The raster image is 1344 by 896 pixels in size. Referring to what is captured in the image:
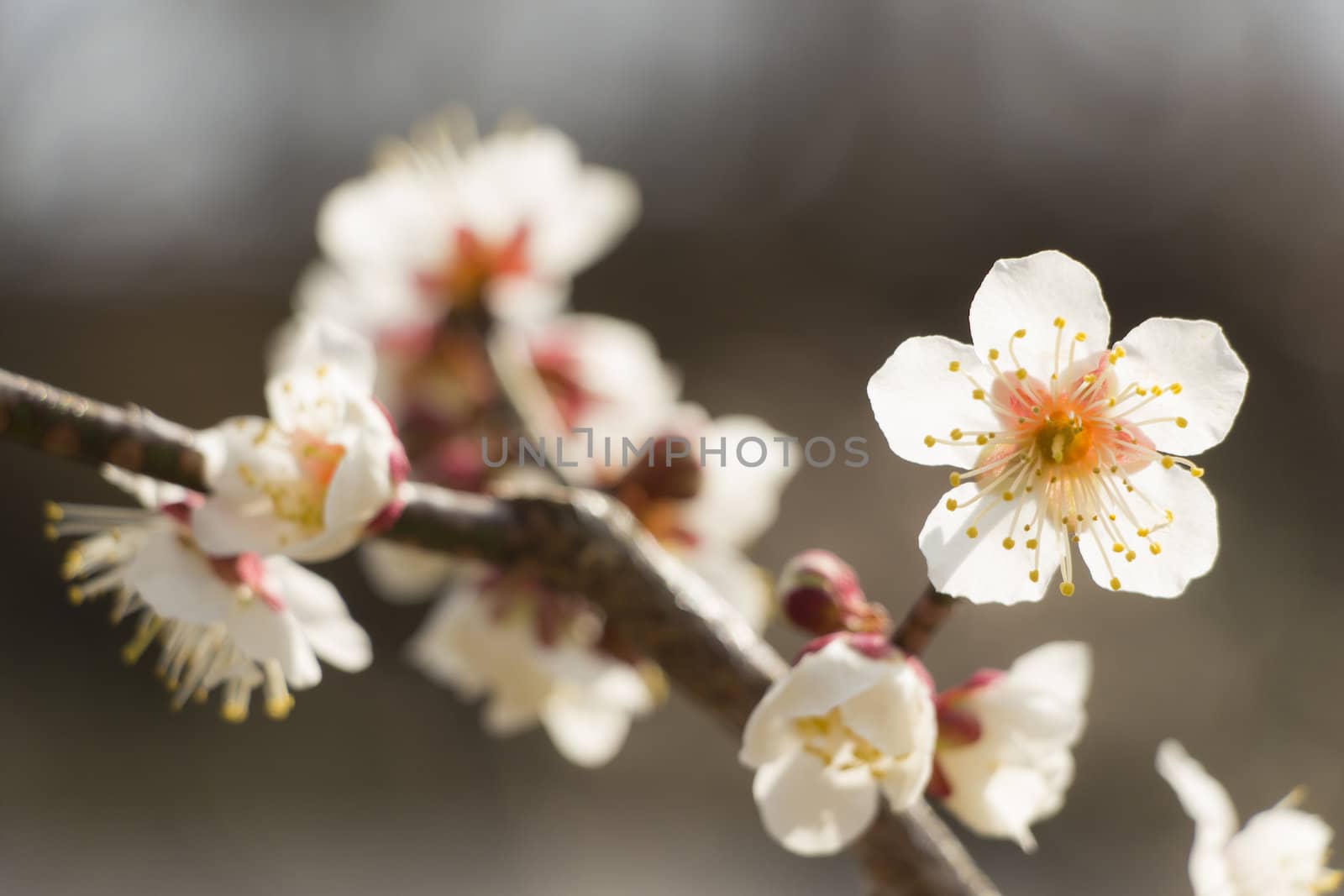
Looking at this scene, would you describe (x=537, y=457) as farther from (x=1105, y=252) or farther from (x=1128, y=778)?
(x=1105, y=252)

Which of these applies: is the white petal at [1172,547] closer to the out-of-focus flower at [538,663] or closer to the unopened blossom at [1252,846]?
the unopened blossom at [1252,846]

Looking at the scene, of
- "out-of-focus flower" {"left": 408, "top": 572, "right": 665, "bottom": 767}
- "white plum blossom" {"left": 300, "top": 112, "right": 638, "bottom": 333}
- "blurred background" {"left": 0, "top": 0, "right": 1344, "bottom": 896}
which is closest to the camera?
"out-of-focus flower" {"left": 408, "top": 572, "right": 665, "bottom": 767}

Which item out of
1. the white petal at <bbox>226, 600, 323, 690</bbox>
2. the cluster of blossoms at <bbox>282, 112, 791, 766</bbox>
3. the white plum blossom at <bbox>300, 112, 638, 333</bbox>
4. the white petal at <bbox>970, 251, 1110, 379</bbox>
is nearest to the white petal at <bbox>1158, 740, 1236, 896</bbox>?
the white petal at <bbox>970, 251, 1110, 379</bbox>

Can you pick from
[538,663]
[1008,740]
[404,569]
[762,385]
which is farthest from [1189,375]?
[762,385]

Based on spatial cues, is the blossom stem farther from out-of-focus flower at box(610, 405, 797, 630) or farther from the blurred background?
the blurred background

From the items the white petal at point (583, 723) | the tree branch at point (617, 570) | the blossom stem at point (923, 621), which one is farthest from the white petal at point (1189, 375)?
the white petal at point (583, 723)

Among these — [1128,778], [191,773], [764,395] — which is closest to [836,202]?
[764,395]
